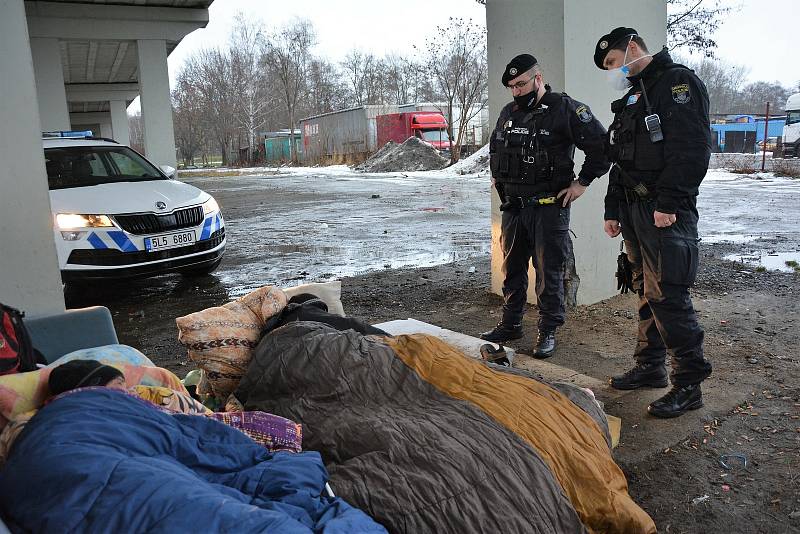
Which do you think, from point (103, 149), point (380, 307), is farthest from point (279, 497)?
point (103, 149)

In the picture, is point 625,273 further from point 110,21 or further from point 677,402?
point 110,21

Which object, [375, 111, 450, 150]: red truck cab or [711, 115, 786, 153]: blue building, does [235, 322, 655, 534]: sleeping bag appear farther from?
[711, 115, 786, 153]: blue building

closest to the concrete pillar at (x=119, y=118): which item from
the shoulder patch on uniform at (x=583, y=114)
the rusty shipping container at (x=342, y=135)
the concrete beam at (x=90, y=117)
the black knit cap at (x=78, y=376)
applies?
the concrete beam at (x=90, y=117)

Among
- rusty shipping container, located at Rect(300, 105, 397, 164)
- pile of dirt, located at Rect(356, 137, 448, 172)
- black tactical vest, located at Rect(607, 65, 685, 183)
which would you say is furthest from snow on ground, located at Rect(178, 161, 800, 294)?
rusty shipping container, located at Rect(300, 105, 397, 164)

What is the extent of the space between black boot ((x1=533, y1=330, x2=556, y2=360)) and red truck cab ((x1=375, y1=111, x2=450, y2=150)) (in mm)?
31682

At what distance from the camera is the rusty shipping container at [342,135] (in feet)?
128

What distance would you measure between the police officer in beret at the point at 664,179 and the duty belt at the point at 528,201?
686 mm

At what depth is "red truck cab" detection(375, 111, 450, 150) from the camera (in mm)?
36344

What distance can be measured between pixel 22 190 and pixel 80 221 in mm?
1972

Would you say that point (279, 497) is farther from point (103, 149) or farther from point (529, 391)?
point (103, 149)

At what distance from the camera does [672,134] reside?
3.30 meters

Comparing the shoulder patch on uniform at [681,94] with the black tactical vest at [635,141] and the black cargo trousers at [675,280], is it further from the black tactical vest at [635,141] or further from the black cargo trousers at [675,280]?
the black cargo trousers at [675,280]

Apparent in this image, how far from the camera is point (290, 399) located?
2.58 meters

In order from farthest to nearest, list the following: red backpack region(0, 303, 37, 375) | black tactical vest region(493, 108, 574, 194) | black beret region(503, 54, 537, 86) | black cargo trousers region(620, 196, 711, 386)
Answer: black tactical vest region(493, 108, 574, 194), black beret region(503, 54, 537, 86), black cargo trousers region(620, 196, 711, 386), red backpack region(0, 303, 37, 375)
